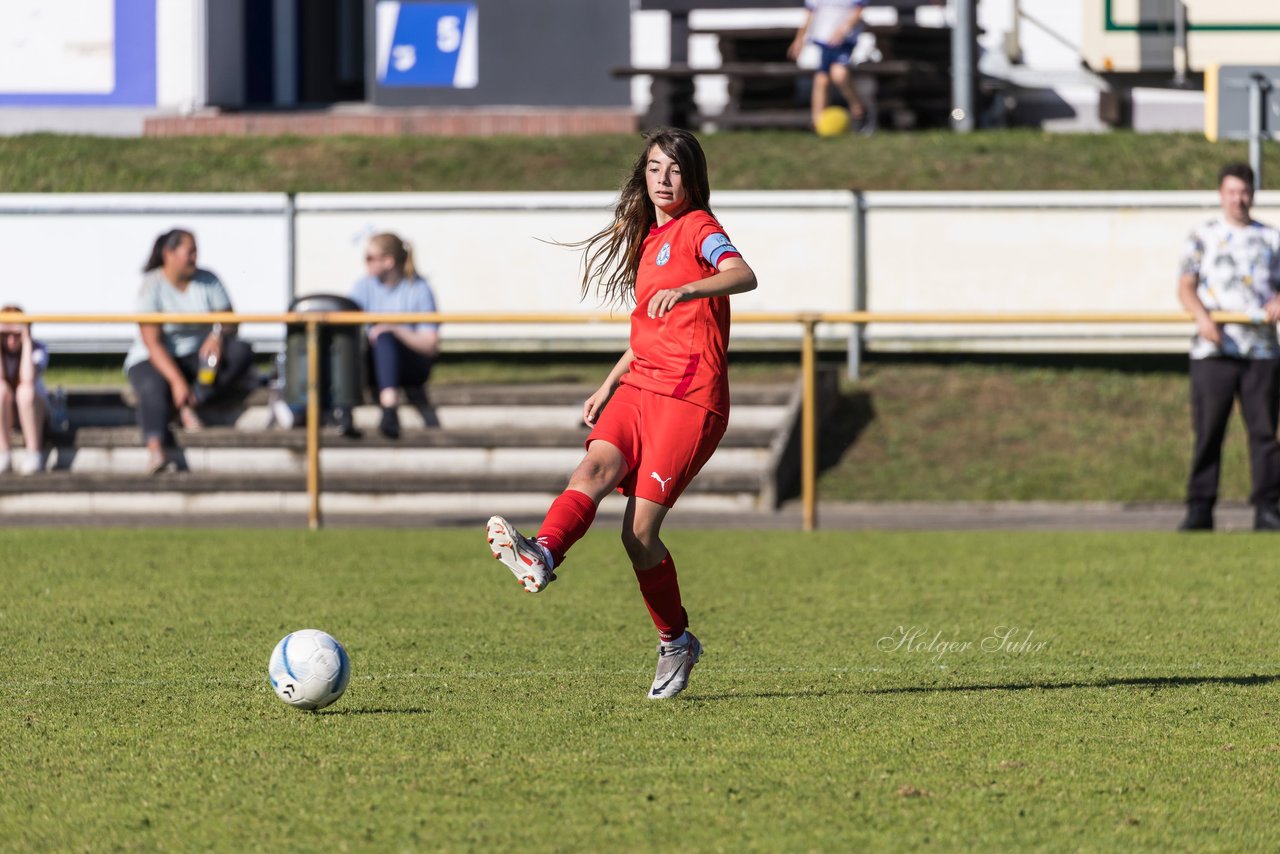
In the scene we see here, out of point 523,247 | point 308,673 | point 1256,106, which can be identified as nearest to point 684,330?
point 308,673

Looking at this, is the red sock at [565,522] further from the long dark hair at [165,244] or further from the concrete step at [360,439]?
the long dark hair at [165,244]

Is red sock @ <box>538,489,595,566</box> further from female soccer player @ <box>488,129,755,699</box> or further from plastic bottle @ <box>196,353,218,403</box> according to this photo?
plastic bottle @ <box>196,353,218,403</box>

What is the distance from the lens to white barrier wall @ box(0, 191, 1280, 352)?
15789 mm

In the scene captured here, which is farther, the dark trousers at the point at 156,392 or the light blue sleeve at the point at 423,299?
the light blue sleeve at the point at 423,299

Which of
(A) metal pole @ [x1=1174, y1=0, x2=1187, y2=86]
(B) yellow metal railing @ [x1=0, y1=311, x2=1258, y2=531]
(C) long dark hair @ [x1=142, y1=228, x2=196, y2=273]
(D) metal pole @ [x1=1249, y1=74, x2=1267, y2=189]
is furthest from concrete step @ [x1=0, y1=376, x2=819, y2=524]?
(A) metal pole @ [x1=1174, y1=0, x2=1187, y2=86]

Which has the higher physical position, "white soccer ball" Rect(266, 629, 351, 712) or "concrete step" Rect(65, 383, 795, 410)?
"concrete step" Rect(65, 383, 795, 410)

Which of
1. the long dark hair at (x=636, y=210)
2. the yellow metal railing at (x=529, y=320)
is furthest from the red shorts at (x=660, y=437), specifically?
the yellow metal railing at (x=529, y=320)

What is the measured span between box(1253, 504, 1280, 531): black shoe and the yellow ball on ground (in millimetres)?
8805

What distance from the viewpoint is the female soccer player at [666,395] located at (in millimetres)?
6016

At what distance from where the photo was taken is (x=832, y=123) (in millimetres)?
19969

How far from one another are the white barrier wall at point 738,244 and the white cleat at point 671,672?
9.56m

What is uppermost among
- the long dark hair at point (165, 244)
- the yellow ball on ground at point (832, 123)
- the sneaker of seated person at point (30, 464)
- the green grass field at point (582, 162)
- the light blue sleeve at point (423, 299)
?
the yellow ball on ground at point (832, 123)

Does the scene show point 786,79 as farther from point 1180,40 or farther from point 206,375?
point 206,375

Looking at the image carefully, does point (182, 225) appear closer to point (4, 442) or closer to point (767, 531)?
point (4, 442)
